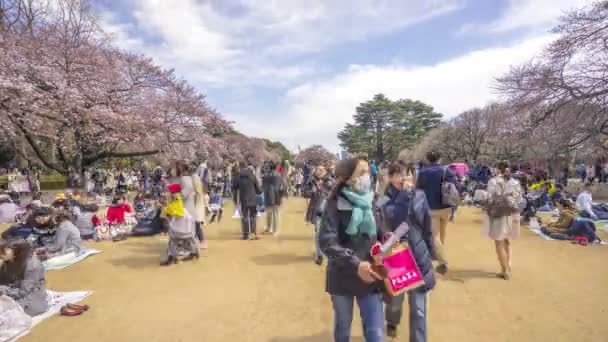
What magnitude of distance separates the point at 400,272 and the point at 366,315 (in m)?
0.37

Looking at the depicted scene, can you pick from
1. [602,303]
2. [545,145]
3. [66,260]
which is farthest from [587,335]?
[545,145]

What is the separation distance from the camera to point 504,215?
16.4ft

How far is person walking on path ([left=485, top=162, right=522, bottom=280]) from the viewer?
5.00 m

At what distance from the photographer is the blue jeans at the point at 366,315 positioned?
7.31 feet

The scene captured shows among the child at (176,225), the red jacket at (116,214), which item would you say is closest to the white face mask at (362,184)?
the child at (176,225)

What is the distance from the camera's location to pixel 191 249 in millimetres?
6230

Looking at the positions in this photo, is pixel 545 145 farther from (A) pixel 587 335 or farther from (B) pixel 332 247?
(B) pixel 332 247

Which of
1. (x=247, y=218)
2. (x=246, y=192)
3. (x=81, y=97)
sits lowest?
(x=247, y=218)

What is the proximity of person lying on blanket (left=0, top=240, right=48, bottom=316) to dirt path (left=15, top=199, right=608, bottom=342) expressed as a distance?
0.29 meters

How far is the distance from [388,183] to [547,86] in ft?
47.5

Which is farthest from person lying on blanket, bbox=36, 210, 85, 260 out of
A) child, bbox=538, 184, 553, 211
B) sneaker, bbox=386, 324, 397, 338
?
child, bbox=538, 184, 553, 211

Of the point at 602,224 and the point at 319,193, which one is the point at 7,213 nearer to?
the point at 319,193

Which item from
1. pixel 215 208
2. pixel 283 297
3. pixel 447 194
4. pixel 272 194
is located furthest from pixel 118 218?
pixel 447 194

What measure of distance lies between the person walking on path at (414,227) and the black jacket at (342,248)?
35cm
